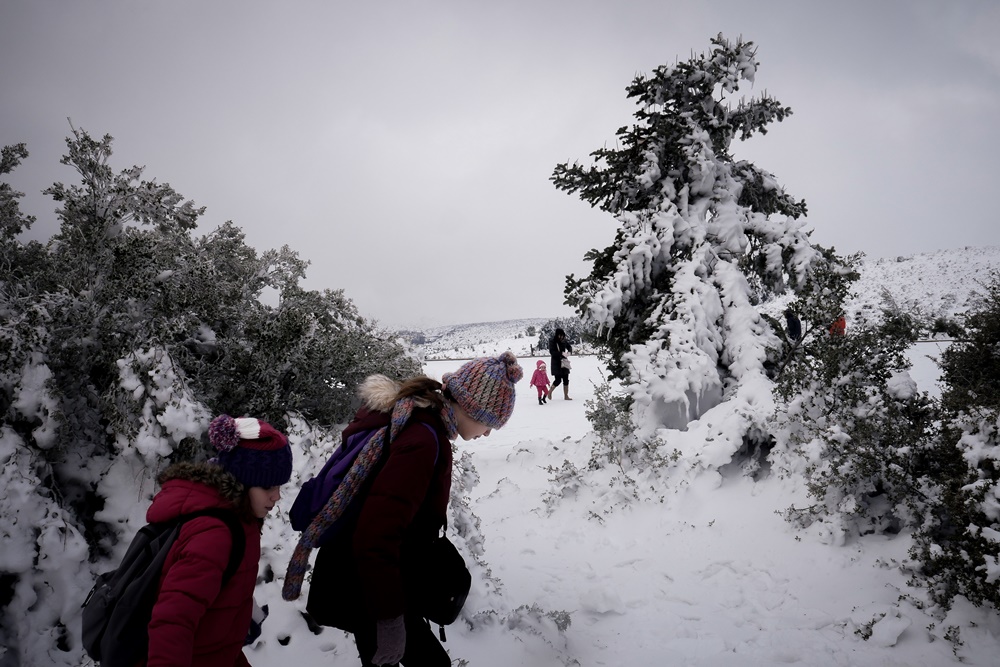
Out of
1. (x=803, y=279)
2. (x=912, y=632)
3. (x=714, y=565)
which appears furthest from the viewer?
(x=803, y=279)

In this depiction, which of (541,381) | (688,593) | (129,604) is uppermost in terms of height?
(129,604)

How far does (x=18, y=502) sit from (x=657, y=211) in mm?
7783

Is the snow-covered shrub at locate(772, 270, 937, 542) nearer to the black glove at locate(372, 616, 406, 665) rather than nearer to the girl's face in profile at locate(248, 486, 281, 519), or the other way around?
the black glove at locate(372, 616, 406, 665)

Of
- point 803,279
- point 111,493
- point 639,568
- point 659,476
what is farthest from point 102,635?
point 803,279

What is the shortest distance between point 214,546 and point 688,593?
13.0 ft

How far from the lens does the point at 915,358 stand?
40.0 ft

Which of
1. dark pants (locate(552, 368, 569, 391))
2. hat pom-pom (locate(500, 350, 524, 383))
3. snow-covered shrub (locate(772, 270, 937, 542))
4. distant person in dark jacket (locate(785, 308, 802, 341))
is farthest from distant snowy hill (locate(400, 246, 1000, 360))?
hat pom-pom (locate(500, 350, 524, 383))

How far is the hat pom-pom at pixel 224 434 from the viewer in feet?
5.96

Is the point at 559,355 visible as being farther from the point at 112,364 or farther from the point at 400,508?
the point at 400,508

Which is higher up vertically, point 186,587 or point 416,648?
point 186,587

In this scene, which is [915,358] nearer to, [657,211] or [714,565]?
[657,211]

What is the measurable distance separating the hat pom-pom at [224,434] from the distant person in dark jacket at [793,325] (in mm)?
6360

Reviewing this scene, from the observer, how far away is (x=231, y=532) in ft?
5.58

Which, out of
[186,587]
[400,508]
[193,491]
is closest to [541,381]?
[400,508]
